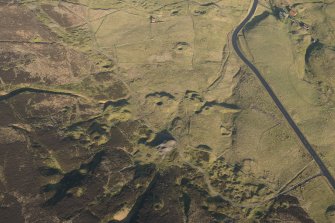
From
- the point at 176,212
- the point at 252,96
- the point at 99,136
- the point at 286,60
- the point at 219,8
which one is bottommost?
the point at 176,212

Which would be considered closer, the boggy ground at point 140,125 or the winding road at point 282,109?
the boggy ground at point 140,125

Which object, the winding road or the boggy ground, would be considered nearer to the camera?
the boggy ground

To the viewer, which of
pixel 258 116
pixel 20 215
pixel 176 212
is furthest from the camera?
pixel 258 116

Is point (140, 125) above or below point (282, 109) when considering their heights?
below

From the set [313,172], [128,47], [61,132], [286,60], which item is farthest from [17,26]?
[313,172]

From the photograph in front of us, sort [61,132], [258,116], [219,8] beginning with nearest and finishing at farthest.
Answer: [61,132], [258,116], [219,8]

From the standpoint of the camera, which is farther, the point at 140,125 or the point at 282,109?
the point at 282,109

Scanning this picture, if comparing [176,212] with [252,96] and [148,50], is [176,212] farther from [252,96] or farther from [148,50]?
[148,50]

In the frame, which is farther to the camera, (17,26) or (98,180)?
(17,26)
